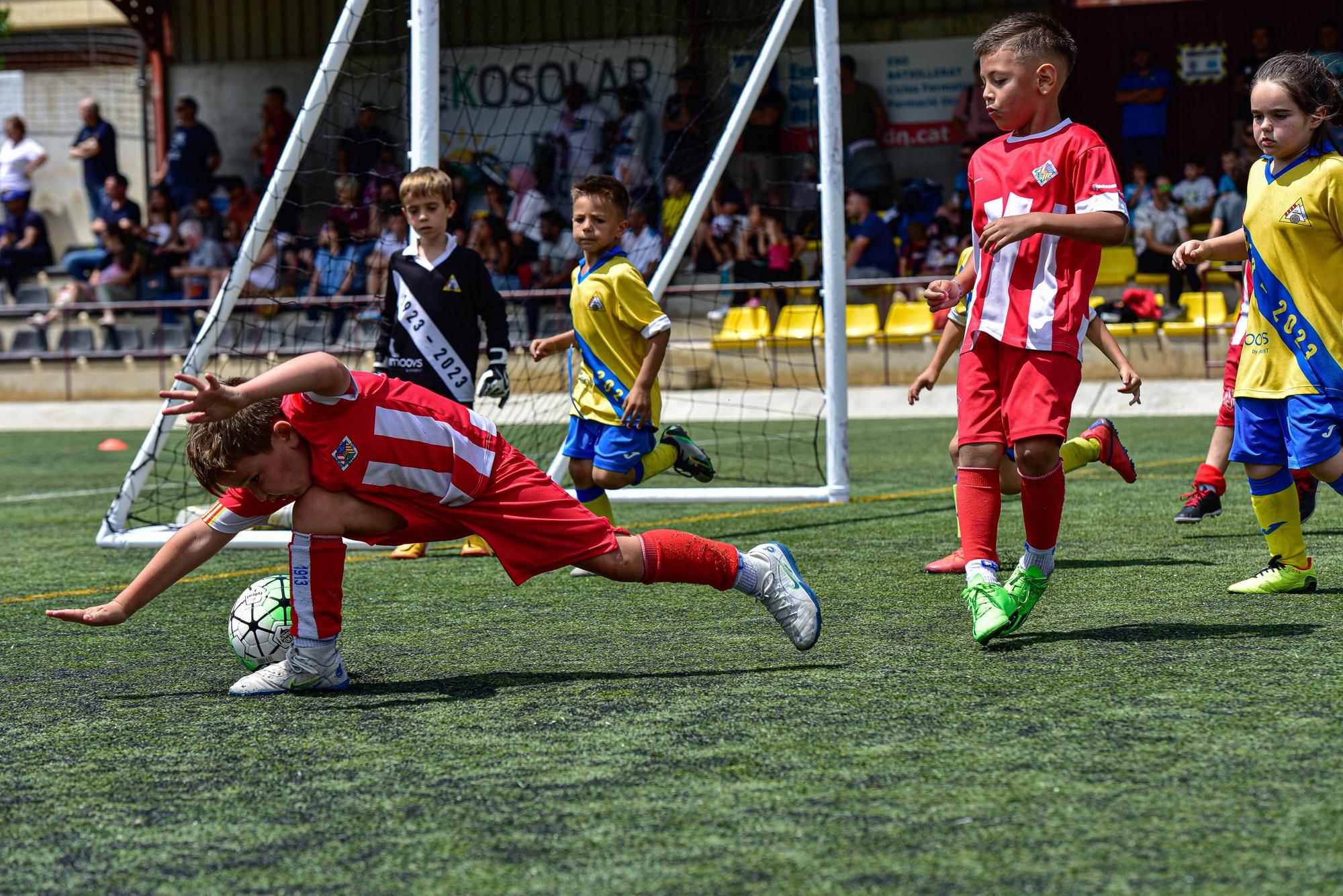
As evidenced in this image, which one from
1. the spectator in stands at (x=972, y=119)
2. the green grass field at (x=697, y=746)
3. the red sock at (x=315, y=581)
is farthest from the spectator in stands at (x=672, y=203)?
the red sock at (x=315, y=581)

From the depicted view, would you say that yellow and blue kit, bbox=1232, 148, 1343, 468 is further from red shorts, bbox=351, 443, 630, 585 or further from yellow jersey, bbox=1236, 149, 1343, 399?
red shorts, bbox=351, 443, 630, 585

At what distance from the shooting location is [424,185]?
237 inches

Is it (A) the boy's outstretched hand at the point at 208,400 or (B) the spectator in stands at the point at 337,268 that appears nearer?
(A) the boy's outstretched hand at the point at 208,400

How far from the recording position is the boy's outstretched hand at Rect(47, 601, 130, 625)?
3525mm

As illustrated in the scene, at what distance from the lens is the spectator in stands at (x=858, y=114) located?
1861 centimetres

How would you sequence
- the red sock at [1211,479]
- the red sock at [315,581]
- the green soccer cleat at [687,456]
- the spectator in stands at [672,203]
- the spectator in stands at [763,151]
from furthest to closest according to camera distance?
1. the spectator in stands at [763,151]
2. the spectator in stands at [672,203]
3. the red sock at [1211,479]
4. the green soccer cleat at [687,456]
5. the red sock at [315,581]

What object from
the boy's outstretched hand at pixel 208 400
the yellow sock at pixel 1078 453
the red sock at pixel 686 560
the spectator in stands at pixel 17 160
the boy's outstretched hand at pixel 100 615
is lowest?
the boy's outstretched hand at pixel 100 615

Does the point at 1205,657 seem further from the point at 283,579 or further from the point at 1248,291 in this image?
the point at 283,579

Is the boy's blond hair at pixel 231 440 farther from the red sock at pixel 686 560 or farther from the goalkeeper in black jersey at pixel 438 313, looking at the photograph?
the goalkeeper in black jersey at pixel 438 313

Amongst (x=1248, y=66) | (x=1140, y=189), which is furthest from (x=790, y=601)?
(x=1248, y=66)

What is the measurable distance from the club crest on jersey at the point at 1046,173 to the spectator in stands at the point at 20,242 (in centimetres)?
1868

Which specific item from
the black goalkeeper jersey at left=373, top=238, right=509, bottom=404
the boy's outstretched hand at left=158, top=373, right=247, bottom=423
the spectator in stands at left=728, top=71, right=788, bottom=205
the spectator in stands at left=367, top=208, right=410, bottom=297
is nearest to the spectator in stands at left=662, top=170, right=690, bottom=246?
the spectator in stands at left=728, top=71, right=788, bottom=205

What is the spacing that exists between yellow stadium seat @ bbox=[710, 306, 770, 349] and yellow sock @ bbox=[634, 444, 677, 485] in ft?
30.8

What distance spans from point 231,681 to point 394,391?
0.84 metres
